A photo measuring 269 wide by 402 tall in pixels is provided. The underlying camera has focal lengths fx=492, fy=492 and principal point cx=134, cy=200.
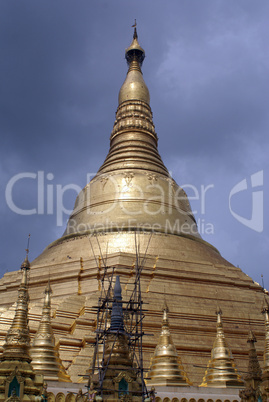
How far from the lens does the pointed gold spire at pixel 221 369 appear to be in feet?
45.5

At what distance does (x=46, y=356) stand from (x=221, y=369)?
5.01m

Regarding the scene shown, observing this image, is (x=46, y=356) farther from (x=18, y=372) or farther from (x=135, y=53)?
(x=135, y=53)

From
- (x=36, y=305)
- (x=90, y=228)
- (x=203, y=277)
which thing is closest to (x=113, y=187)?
(x=90, y=228)

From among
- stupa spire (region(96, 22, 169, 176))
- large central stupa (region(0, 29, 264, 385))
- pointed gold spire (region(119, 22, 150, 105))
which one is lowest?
large central stupa (region(0, 29, 264, 385))

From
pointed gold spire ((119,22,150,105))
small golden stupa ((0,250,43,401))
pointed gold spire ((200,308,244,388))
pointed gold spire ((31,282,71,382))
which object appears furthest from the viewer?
pointed gold spire ((119,22,150,105))

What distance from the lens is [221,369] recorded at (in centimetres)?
1420

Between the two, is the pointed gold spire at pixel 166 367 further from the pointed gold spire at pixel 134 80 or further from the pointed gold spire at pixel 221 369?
the pointed gold spire at pixel 134 80

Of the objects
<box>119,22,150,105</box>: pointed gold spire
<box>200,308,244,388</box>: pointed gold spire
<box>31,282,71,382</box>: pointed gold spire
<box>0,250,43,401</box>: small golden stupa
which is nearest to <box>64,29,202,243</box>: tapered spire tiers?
<box>119,22,150,105</box>: pointed gold spire

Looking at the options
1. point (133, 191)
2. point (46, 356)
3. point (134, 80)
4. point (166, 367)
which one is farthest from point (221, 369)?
point (134, 80)

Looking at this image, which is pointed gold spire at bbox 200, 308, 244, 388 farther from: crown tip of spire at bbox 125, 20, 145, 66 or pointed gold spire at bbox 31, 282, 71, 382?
crown tip of spire at bbox 125, 20, 145, 66

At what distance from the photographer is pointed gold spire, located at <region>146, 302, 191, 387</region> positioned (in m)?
13.4

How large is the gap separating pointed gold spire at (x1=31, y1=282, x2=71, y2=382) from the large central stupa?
628 mm

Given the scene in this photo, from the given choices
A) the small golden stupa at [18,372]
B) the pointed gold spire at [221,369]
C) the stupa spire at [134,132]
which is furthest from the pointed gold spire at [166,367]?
the stupa spire at [134,132]

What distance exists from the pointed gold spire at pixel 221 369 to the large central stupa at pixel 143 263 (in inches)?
17.0
